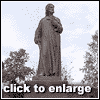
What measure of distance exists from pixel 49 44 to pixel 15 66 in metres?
20.7

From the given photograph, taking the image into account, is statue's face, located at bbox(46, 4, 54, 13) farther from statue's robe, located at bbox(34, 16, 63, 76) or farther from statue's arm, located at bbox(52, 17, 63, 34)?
statue's arm, located at bbox(52, 17, 63, 34)

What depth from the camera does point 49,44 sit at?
852 cm

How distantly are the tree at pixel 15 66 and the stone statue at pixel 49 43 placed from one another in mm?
18844

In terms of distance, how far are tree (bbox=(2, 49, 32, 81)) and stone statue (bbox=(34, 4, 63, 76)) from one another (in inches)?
742

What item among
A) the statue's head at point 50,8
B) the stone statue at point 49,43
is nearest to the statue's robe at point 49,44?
the stone statue at point 49,43

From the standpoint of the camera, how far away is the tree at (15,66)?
88.3ft

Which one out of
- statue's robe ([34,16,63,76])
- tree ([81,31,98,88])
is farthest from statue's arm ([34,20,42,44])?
tree ([81,31,98,88])

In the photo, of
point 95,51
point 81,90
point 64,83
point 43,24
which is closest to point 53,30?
point 43,24

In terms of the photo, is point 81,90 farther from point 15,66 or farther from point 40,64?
point 15,66

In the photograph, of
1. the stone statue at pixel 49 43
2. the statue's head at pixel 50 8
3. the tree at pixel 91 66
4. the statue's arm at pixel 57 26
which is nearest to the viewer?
the stone statue at pixel 49 43

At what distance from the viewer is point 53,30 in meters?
8.77

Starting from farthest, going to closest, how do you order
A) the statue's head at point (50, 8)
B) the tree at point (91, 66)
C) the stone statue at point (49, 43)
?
the tree at point (91, 66) < the statue's head at point (50, 8) < the stone statue at point (49, 43)

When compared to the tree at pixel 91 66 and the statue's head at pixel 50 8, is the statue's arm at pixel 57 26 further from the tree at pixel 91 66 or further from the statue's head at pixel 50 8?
the tree at pixel 91 66

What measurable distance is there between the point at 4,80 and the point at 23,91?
21.5 m
